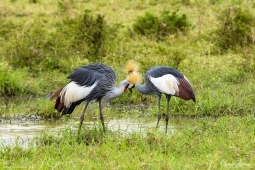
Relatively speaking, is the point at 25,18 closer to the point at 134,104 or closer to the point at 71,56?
the point at 71,56

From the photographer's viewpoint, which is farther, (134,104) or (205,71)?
(205,71)

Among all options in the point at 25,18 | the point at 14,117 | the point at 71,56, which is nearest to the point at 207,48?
the point at 71,56

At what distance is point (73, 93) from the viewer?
299 inches

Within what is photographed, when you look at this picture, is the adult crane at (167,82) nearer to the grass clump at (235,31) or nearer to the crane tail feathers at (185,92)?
the crane tail feathers at (185,92)

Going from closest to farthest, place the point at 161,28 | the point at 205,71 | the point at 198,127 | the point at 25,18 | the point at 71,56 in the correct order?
the point at 198,127 → the point at 205,71 → the point at 71,56 → the point at 161,28 → the point at 25,18

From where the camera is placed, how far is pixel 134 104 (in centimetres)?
1004

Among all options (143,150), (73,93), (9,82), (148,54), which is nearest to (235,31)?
(148,54)

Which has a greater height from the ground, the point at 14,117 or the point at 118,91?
the point at 118,91

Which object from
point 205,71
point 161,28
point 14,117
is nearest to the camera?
point 14,117

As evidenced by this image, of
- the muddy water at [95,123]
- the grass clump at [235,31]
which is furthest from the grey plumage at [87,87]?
the grass clump at [235,31]

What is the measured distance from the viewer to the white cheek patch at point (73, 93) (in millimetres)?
7598

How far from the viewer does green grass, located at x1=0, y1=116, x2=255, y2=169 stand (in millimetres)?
5691

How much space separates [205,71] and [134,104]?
174cm

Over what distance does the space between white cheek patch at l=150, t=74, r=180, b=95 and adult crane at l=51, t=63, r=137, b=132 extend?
1.12 ft
